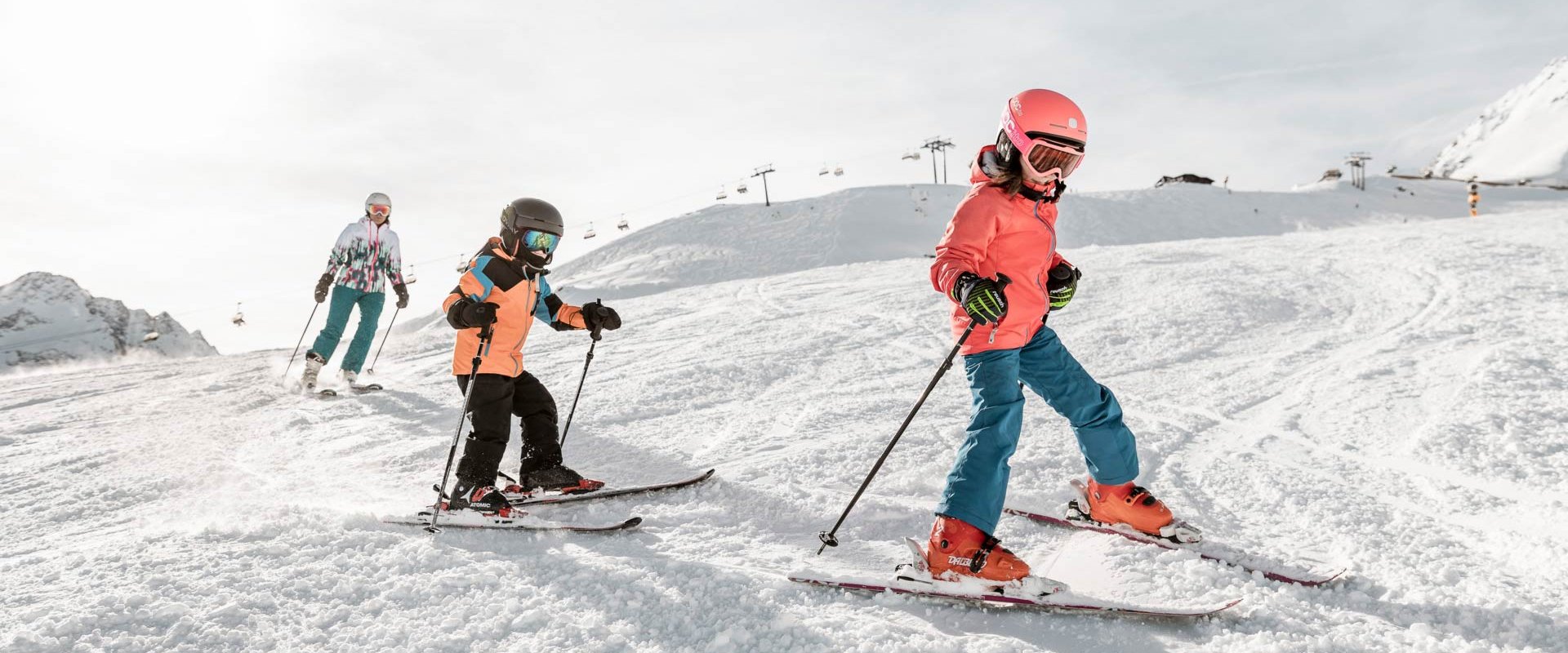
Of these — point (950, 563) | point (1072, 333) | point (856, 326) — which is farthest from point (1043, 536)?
point (856, 326)

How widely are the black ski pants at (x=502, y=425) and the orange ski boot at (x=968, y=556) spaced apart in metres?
2.30

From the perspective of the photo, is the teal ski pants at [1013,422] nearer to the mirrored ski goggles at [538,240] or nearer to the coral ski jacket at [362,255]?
the mirrored ski goggles at [538,240]

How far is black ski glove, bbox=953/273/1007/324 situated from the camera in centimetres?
283

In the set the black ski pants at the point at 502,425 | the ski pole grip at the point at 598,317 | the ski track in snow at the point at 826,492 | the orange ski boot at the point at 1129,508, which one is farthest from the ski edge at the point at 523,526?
the orange ski boot at the point at 1129,508

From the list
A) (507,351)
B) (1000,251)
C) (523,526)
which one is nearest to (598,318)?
(507,351)

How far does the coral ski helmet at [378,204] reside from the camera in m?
8.21

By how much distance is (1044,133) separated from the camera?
2.99m

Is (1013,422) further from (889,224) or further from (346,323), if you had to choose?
(889,224)

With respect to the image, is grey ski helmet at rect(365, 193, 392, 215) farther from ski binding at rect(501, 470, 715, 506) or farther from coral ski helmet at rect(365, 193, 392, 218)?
ski binding at rect(501, 470, 715, 506)

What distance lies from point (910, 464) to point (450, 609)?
2575 millimetres

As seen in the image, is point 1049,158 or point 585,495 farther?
point 585,495

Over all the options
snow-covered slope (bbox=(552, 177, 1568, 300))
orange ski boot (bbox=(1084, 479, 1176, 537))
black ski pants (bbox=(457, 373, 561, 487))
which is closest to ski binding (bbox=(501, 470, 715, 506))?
black ski pants (bbox=(457, 373, 561, 487))

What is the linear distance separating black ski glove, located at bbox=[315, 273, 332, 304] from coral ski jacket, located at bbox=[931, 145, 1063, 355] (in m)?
7.19

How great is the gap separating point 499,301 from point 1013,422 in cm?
271
